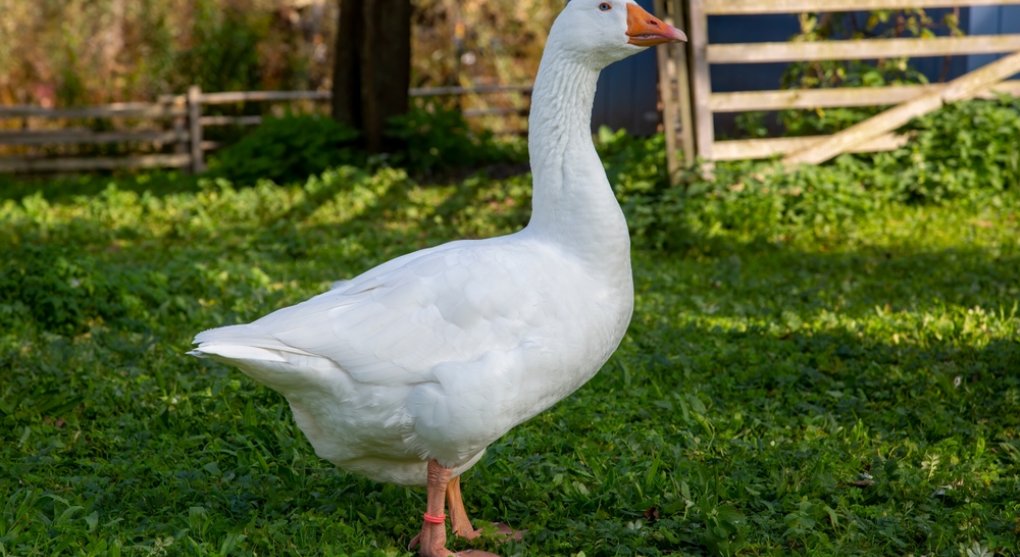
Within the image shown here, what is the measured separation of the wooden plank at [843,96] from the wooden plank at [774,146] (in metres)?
0.32

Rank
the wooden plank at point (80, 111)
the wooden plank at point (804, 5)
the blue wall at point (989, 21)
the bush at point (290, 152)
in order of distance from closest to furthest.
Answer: the wooden plank at point (804, 5) < the blue wall at point (989, 21) < the bush at point (290, 152) < the wooden plank at point (80, 111)

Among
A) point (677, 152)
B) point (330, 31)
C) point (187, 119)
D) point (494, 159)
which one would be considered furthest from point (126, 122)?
point (677, 152)

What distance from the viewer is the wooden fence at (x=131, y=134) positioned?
19016mm

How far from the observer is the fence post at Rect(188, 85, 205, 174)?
63.3 ft

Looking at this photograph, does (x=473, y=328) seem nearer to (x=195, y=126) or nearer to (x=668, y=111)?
(x=668, y=111)

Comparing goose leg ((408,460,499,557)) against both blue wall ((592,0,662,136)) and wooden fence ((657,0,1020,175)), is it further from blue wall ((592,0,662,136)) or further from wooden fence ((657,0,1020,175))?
blue wall ((592,0,662,136))

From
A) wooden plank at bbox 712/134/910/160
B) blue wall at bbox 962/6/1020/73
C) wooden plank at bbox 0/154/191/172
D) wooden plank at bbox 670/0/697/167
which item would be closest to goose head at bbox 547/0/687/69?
wooden plank at bbox 670/0/697/167

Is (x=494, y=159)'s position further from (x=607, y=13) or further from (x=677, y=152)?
(x=607, y=13)

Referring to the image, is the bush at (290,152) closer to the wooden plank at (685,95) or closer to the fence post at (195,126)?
the fence post at (195,126)

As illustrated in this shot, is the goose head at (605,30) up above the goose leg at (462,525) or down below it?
above

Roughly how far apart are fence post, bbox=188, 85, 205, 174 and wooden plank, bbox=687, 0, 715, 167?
11.6 metres

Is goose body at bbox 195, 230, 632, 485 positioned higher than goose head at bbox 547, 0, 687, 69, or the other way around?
goose head at bbox 547, 0, 687, 69

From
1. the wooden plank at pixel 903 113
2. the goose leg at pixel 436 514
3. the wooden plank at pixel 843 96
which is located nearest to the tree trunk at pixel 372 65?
the wooden plank at pixel 843 96

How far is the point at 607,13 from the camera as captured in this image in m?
3.92
